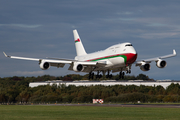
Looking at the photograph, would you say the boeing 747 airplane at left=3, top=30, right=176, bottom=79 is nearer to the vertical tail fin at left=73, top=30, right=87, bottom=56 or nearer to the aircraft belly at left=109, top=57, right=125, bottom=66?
the aircraft belly at left=109, top=57, right=125, bottom=66

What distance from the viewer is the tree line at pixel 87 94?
414 feet

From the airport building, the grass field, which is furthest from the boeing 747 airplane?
the airport building

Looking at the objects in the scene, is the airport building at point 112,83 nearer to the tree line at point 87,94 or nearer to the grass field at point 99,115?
the tree line at point 87,94

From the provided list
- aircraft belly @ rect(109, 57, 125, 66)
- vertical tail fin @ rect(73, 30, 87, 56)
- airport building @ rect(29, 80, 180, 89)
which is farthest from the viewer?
airport building @ rect(29, 80, 180, 89)

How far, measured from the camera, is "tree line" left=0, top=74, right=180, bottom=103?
126125 mm

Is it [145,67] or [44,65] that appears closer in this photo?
[44,65]

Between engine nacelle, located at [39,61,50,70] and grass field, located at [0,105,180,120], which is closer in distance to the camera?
grass field, located at [0,105,180,120]

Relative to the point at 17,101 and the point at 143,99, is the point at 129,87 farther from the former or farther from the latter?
the point at 17,101

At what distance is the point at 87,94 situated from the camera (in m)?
140

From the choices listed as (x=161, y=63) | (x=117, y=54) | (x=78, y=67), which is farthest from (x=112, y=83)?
(x=117, y=54)

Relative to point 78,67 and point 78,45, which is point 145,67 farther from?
point 78,45

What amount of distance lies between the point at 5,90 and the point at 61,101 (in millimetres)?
28759

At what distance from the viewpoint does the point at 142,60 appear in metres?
78.8

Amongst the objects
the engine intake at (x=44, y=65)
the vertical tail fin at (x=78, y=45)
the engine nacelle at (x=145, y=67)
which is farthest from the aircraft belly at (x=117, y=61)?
the vertical tail fin at (x=78, y=45)
